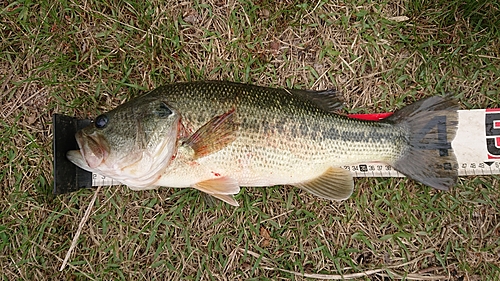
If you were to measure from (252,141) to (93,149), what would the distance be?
3.76 ft

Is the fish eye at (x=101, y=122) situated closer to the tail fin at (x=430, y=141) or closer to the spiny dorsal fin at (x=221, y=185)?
the spiny dorsal fin at (x=221, y=185)

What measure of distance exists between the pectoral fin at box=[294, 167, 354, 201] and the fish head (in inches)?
45.1

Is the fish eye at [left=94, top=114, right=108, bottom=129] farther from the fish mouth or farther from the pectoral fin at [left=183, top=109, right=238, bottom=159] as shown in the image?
the pectoral fin at [left=183, top=109, right=238, bottom=159]

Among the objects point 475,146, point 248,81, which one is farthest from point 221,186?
point 475,146

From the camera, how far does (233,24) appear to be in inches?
143

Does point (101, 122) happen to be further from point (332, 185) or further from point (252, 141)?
point (332, 185)

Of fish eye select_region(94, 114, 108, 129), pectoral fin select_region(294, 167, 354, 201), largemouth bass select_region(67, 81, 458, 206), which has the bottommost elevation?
pectoral fin select_region(294, 167, 354, 201)

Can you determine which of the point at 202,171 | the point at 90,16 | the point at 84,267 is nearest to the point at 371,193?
the point at 202,171

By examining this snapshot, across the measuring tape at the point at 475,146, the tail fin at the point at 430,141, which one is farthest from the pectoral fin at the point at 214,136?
the tail fin at the point at 430,141

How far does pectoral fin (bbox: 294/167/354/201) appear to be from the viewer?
3086mm

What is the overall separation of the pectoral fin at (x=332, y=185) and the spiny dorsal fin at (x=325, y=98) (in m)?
0.52

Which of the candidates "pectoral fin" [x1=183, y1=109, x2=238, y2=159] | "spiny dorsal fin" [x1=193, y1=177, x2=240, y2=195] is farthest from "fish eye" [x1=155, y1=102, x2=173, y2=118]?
"spiny dorsal fin" [x1=193, y1=177, x2=240, y2=195]

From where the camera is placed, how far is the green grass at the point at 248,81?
3443mm

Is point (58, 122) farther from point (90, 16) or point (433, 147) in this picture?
point (433, 147)
